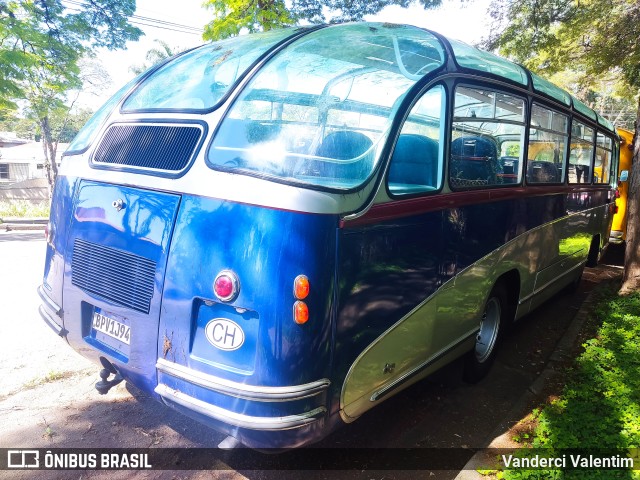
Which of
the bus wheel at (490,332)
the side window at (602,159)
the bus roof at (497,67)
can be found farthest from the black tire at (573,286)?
the bus wheel at (490,332)

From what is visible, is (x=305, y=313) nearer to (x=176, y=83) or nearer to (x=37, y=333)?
(x=176, y=83)

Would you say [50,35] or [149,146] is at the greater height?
[50,35]

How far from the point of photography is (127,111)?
310 cm

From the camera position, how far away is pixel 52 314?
3.00 metres

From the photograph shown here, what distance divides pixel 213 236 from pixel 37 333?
3.50m

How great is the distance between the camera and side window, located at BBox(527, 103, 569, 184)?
14.1 ft

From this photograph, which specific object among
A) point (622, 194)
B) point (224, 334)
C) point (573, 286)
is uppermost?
point (622, 194)

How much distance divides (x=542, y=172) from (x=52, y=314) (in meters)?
4.54

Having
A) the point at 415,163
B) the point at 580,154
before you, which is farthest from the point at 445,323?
the point at 580,154

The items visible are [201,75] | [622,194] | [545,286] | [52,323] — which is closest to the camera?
[52,323]

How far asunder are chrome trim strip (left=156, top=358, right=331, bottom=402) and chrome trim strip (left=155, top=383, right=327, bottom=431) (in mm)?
95

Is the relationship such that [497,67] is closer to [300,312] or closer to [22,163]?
[300,312]

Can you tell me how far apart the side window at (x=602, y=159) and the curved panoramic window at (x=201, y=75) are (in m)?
5.66

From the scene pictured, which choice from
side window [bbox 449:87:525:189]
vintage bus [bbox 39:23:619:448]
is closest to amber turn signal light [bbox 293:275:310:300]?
vintage bus [bbox 39:23:619:448]
